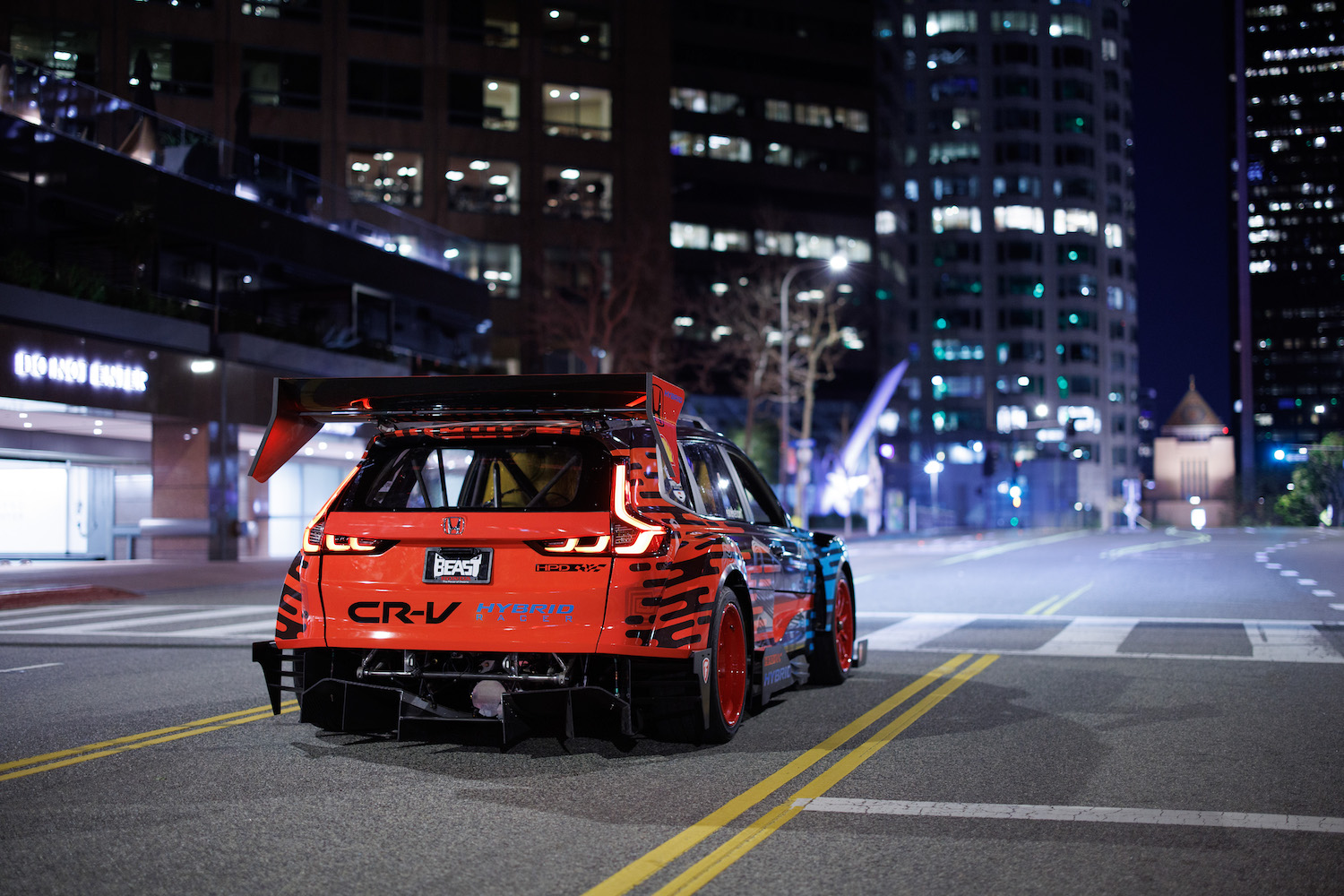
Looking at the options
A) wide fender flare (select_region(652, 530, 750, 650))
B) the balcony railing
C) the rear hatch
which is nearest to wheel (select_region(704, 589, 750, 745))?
wide fender flare (select_region(652, 530, 750, 650))

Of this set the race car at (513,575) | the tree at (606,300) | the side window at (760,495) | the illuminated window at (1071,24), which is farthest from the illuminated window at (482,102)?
the illuminated window at (1071,24)

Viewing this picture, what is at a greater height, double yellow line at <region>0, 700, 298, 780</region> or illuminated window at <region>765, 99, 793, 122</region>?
illuminated window at <region>765, 99, 793, 122</region>

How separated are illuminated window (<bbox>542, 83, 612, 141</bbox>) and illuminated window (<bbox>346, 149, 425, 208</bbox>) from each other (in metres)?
6.66

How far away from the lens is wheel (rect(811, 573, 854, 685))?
948 cm

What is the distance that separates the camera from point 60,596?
1955 centimetres

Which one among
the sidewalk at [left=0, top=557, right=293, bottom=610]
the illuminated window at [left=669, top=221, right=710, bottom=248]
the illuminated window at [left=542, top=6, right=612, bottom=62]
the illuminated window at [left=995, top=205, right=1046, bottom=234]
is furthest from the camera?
the illuminated window at [left=995, top=205, right=1046, bottom=234]

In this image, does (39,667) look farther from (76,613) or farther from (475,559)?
(76,613)

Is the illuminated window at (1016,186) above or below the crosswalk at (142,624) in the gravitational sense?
above

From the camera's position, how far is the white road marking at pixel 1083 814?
5.40 metres

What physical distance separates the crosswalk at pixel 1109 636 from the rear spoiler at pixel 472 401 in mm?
6285

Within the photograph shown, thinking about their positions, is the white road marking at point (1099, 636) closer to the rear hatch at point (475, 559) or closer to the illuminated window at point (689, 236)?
the rear hatch at point (475, 559)

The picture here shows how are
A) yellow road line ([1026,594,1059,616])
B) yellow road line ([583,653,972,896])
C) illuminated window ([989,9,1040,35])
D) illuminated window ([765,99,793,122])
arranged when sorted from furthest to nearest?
illuminated window ([989,9,1040,35]) → illuminated window ([765,99,793,122]) → yellow road line ([1026,594,1059,616]) → yellow road line ([583,653,972,896])

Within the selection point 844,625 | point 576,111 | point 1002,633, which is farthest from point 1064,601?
point 576,111

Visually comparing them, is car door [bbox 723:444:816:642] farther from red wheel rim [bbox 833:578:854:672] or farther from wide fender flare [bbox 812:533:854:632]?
red wheel rim [bbox 833:578:854:672]
